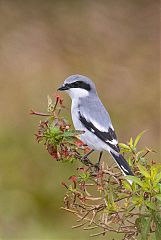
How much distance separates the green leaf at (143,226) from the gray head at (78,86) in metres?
1.82

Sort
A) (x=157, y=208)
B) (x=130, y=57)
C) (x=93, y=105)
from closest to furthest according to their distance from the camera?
(x=157, y=208) < (x=93, y=105) < (x=130, y=57)

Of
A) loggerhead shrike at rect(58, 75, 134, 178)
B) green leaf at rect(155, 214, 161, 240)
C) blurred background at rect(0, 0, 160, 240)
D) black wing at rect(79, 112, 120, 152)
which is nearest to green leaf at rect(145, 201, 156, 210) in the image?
green leaf at rect(155, 214, 161, 240)

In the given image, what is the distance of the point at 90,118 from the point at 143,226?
5.41 feet

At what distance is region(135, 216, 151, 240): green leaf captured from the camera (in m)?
2.27

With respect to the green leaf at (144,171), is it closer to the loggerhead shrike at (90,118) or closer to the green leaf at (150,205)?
the green leaf at (150,205)

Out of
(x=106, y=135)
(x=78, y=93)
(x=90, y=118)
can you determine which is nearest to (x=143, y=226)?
(x=106, y=135)

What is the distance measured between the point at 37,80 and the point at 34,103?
3.42 feet

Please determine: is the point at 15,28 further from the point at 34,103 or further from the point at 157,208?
the point at 157,208

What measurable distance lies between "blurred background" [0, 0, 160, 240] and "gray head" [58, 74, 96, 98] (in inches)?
79.2

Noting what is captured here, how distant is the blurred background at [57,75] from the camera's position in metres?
6.66

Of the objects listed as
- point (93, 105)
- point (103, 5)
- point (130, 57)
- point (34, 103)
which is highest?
point (103, 5)

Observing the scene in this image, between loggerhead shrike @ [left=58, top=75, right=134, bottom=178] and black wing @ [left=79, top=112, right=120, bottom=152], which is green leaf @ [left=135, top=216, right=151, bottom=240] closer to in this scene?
loggerhead shrike @ [left=58, top=75, right=134, bottom=178]

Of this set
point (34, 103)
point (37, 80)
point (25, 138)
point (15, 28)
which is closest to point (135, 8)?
point (15, 28)

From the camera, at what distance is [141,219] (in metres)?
2.29
